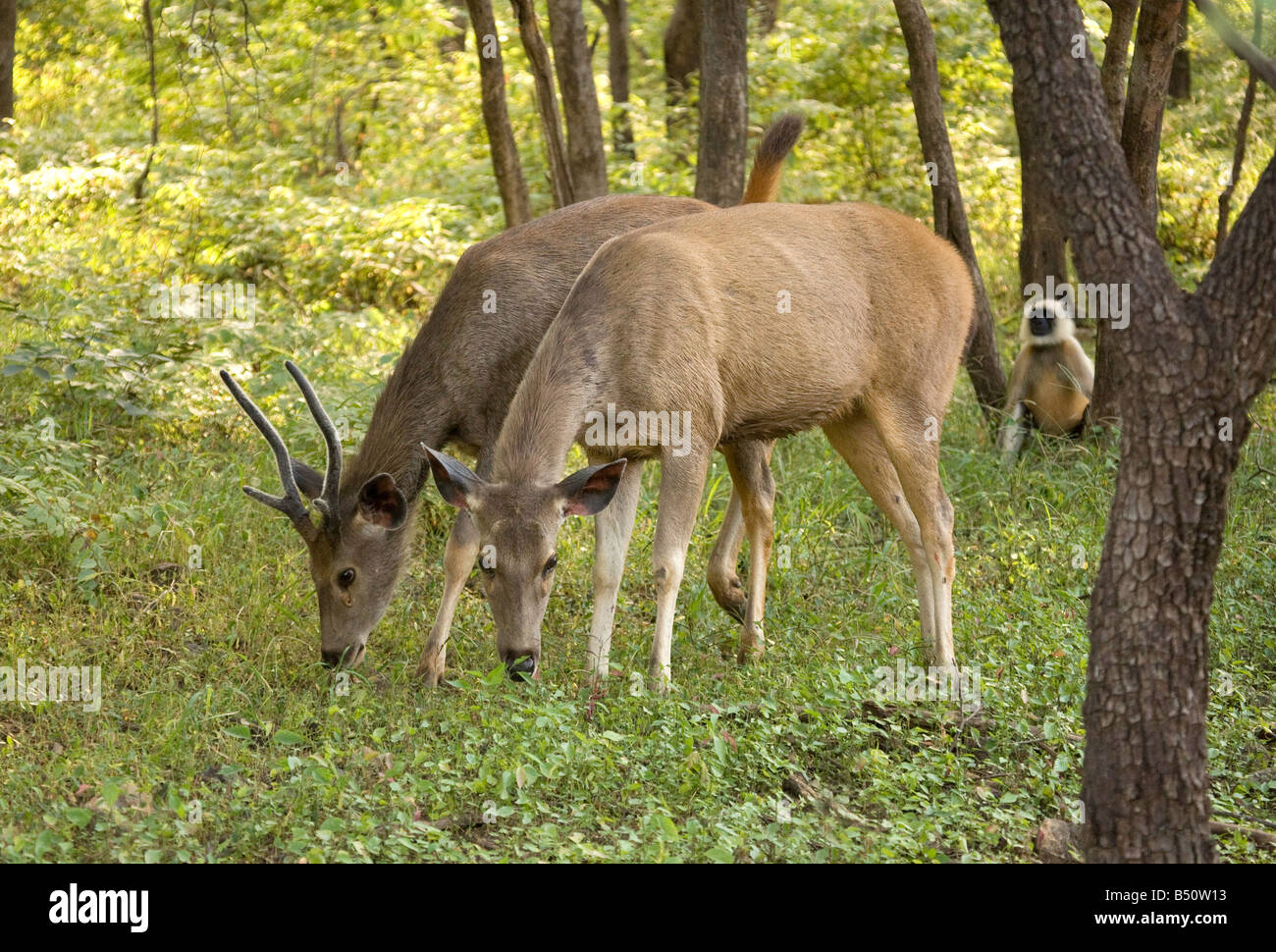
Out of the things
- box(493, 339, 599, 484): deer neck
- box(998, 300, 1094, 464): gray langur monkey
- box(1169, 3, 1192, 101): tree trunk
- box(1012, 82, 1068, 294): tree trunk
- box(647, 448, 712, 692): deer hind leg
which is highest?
box(1169, 3, 1192, 101): tree trunk

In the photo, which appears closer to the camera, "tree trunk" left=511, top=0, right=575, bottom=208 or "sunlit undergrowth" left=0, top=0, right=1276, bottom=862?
"sunlit undergrowth" left=0, top=0, right=1276, bottom=862

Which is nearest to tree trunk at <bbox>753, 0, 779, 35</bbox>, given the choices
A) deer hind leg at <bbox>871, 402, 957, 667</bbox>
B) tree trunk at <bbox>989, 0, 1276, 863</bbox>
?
deer hind leg at <bbox>871, 402, 957, 667</bbox>

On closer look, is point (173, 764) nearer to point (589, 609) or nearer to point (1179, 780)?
point (589, 609)

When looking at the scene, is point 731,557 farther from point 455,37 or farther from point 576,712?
point 455,37

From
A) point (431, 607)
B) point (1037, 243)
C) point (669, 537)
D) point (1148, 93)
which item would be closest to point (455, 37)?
point (1037, 243)

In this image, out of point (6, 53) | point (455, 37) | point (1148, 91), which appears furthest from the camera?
point (455, 37)

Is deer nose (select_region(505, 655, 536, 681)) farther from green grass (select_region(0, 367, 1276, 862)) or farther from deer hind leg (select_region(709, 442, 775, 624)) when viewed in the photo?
deer hind leg (select_region(709, 442, 775, 624))

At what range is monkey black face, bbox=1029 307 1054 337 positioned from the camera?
35.1 ft

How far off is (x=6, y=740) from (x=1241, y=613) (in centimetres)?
619

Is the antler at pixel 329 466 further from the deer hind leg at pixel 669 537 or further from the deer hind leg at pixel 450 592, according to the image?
the deer hind leg at pixel 669 537

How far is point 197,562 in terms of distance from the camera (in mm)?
8062

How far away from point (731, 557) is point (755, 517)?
41 centimetres

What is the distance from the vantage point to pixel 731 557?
820 centimetres
